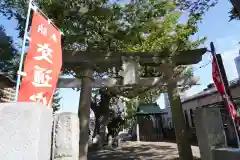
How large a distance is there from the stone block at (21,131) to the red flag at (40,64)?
2.75 feet

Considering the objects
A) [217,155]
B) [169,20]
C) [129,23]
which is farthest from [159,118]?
[217,155]

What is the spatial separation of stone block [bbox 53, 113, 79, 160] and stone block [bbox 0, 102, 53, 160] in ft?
3.77

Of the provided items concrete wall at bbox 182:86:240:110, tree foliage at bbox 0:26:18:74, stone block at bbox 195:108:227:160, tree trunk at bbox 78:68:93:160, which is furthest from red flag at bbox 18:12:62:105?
concrete wall at bbox 182:86:240:110

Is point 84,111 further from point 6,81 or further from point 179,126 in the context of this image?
point 6,81

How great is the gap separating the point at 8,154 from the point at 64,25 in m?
6.29

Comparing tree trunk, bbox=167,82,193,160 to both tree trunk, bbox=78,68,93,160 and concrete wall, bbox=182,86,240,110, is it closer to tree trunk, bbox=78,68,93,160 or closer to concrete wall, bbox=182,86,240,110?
tree trunk, bbox=78,68,93,160

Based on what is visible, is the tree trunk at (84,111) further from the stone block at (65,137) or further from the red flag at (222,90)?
the red flag at (222,90)

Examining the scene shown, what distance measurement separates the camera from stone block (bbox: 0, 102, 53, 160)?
8.34 ft

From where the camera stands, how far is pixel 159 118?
79.5 ft

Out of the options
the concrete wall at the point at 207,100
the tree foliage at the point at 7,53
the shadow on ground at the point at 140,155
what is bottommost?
the shadow on ground at the point at 140,155

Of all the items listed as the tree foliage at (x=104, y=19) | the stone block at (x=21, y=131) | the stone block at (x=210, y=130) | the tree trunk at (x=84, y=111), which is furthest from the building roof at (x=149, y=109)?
the stone block at (x=21, y=131)

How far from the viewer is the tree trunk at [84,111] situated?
6.56 m

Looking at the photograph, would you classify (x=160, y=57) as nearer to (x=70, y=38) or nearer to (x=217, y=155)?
(x=70, y=38)

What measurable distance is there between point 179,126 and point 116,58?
319 cm
